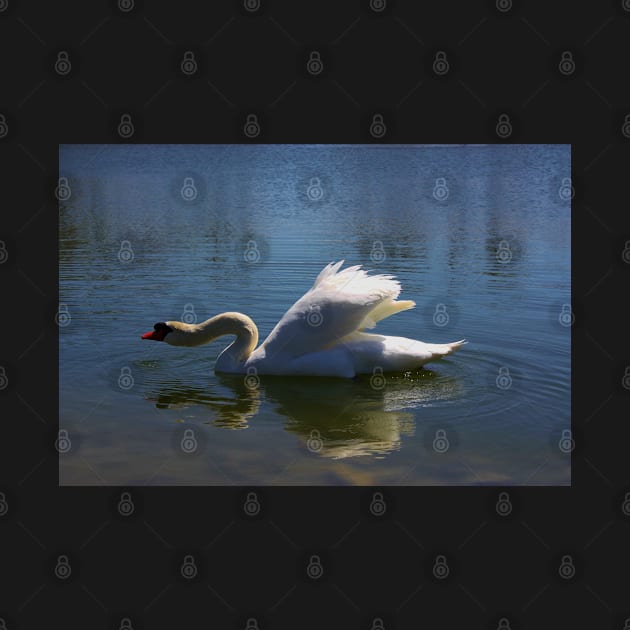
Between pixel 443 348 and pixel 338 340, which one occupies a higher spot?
pixel 338 340

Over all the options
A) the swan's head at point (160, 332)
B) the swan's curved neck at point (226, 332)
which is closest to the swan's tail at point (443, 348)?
the swan's curved neck at point (226, 332)

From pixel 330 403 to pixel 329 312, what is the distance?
3.67 ft

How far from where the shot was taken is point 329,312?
10.6 metres

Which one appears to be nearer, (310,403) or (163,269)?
(310,403)

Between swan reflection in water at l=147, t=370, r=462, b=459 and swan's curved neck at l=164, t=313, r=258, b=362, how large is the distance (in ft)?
1.14

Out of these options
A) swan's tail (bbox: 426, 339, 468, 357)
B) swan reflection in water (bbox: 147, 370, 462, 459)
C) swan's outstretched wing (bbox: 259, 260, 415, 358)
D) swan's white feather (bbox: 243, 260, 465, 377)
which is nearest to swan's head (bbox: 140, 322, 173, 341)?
swan reflection in water (bbox: 147, 370, 462, 459)

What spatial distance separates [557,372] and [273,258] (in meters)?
6.62

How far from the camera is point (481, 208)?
20.2 metres

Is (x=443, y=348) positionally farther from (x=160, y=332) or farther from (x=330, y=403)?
(x=160, y=332)

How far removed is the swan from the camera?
1062 centimetres

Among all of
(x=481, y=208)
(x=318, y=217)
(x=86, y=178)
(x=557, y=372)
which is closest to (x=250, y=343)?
(x=557, y=372)

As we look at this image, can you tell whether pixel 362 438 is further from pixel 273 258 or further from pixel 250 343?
pixel 273 258

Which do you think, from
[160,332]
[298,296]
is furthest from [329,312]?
[298,296]
